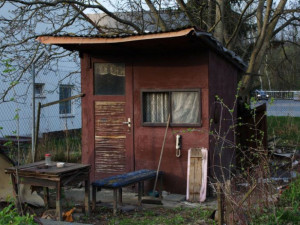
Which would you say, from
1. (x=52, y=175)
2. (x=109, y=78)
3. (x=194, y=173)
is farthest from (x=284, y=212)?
(x=109, y=78)

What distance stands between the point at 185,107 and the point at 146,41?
1.71 metres

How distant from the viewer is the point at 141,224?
6.18 meters

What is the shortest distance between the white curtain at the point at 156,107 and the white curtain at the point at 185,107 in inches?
7.1

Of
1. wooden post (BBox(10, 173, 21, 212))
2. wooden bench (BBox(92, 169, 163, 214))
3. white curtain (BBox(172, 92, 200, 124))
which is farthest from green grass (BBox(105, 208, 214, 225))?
white curtain (BBox(172, 92, 200, 124))

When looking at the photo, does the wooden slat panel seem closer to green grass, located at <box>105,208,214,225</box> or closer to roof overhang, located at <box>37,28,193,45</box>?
roof overhang, located at <box>37,28,193,45</box>

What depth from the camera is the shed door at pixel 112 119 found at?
8.91 meters

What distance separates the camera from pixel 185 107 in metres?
8.48

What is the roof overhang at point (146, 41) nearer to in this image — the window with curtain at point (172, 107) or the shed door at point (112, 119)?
the shed door at point (112, 119)

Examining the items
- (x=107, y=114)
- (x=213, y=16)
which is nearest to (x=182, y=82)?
(x=107, y=114)

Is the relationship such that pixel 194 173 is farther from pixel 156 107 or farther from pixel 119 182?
pixel 119 182

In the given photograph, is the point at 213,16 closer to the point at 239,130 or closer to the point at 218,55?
the point at 239,130

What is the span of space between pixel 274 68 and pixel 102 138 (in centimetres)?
878

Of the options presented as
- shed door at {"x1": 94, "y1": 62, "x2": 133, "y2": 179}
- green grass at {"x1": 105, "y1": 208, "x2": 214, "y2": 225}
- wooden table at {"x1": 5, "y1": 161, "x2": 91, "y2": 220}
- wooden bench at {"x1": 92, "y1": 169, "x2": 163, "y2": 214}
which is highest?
shed door at {"x1": 94, "y1": 62, "x2": 133, "y2": 179}

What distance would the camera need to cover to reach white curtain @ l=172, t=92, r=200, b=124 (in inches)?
330
